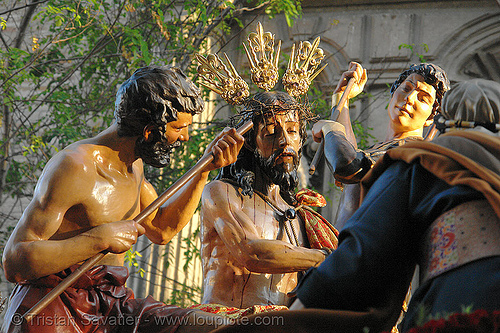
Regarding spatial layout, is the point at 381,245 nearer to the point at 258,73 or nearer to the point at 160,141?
the point at 160,141

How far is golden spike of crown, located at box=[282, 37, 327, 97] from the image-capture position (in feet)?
15.1

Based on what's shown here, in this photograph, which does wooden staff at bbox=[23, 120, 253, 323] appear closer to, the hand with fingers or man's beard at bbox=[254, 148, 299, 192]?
the hand with fingers

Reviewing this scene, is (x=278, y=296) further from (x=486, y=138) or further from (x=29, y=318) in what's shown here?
(x=486, y=138)

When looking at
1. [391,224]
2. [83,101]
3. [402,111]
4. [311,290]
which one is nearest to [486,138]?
[391,224]

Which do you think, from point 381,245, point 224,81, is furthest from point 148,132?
point 381,245

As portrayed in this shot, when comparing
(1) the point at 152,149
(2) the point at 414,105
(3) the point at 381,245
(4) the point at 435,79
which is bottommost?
(3) the point at 381,245

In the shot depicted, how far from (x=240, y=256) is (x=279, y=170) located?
59 cm

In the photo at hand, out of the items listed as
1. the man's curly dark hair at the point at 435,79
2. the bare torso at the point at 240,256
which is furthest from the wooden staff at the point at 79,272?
the man's curly dark hair at the point at 435,79

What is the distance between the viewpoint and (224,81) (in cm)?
456

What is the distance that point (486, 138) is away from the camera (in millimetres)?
2336

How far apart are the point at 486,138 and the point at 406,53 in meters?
6.05

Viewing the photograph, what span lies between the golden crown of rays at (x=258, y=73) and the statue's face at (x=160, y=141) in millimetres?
924

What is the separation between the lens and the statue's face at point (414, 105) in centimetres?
455

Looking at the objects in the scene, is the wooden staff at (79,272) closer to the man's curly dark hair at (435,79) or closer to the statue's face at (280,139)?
the statue's face at (280,139)
